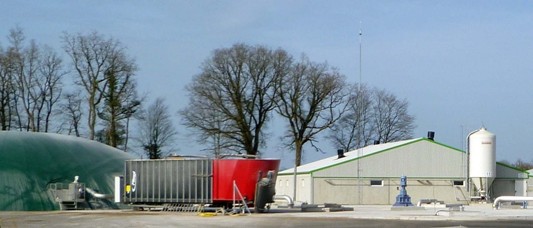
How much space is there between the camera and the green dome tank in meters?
50.2

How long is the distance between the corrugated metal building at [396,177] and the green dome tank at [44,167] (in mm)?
14721

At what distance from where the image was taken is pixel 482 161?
64.3 meters

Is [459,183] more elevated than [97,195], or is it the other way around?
[459,183]

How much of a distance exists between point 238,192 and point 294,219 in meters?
6.44

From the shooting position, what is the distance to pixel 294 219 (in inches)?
1503

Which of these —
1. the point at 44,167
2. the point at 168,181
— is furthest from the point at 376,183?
the point at 44,167

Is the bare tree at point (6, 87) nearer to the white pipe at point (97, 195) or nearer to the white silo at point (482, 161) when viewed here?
the white pipe at point (97, 195)

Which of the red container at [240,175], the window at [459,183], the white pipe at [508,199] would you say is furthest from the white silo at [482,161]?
the red container at [240,175]

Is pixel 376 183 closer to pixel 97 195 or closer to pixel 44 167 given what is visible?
pixel 97 195

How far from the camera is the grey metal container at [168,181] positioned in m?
44.9

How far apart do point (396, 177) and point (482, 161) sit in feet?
21.3

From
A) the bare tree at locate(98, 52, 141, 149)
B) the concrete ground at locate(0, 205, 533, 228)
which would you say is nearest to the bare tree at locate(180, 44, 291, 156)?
the bare tree at locate(98, 52, 141, 149)

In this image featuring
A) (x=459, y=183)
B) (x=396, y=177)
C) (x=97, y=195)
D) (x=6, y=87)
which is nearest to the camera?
(x=97, y=195)

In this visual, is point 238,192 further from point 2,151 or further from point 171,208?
point 2,151
